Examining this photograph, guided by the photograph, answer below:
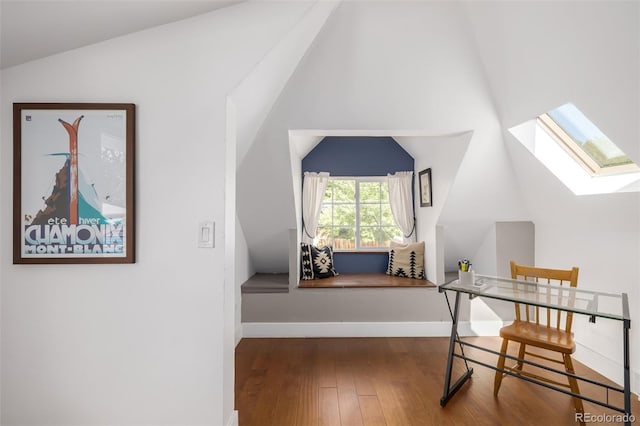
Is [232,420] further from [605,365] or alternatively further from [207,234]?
[605,365]

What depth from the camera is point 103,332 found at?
1.57 meters

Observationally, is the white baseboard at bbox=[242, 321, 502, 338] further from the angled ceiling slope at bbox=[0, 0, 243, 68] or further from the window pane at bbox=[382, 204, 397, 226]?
the angled ceiling slope at bbox=[0, 0, 243, 68]

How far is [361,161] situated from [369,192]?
441 mm

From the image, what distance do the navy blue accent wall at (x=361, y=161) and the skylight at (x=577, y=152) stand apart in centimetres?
171

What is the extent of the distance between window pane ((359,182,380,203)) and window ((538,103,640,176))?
2.07 metres

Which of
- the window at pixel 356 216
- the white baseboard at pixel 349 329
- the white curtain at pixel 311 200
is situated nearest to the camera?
the white baseboard at pixel 349 329

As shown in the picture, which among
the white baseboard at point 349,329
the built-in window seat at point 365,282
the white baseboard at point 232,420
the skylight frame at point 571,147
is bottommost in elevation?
the white baseboard at point 349,329

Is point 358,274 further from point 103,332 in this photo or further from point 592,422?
point 103,332

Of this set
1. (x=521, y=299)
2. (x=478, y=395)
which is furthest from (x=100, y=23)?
(x=478, y=395)

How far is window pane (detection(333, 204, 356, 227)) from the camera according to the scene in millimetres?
4297

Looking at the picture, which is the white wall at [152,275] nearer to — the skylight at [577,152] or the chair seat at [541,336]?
the chair seat at [541,336]

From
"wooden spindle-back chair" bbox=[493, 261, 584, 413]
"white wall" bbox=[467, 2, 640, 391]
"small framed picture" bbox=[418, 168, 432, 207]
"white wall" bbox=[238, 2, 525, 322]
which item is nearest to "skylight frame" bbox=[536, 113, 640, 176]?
"white wall" bbox=[467, 2, 640, 391]

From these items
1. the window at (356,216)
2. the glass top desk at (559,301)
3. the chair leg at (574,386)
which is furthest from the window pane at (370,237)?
the chair leg at (574,386)

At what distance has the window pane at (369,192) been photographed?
4.30 metres
